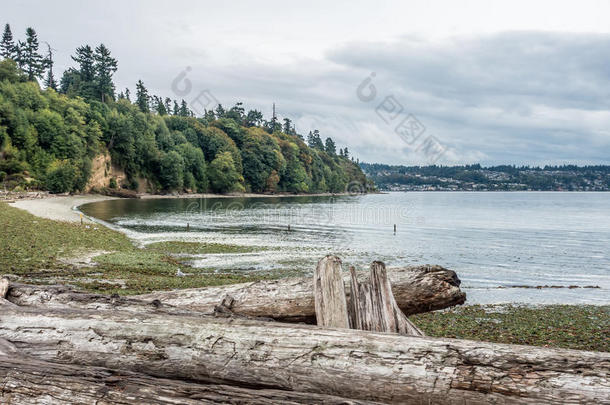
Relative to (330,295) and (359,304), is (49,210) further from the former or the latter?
(359,304)

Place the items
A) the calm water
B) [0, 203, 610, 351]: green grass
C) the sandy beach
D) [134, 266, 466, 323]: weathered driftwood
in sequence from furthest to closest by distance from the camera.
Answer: the sandy beach
the calm water
[0, 203, 610, 351]: green grass
[134, 266, 466, 323]: weathered driftwood

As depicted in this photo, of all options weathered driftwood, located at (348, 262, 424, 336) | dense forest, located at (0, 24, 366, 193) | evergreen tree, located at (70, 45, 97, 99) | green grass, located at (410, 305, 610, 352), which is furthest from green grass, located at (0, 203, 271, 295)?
evergreen tree, located at (70, 45, 97, 99)

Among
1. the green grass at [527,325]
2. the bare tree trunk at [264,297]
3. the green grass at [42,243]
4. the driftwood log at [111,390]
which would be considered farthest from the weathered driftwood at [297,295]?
the green grass at [42,243]

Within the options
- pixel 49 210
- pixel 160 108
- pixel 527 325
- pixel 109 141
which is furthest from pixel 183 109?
pixel 527 325

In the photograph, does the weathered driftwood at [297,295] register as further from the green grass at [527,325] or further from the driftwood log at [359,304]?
the green grass at [527,325]

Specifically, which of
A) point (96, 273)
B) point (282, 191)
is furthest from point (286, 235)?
point (282, 191)

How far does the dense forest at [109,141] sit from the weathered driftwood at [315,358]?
85.9m

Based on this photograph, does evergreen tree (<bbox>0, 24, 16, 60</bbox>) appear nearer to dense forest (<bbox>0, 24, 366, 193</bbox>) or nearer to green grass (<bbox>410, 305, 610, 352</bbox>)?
dense forest (<bbox>0, 24, 366, 193</bbox>)

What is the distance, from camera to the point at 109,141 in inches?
4555

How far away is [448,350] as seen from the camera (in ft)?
13.0

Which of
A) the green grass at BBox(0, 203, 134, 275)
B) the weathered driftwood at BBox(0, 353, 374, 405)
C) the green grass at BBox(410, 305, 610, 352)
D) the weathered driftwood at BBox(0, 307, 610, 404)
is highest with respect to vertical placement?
the weathered driftwood at BBox(0, 307, 610, 404)

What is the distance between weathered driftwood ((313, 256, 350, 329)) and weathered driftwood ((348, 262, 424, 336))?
0.16 meters

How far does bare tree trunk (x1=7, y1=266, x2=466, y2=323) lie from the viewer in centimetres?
566

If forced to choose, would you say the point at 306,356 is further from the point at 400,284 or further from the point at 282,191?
the point at 282,191
